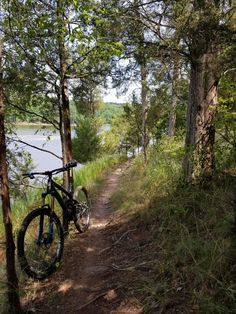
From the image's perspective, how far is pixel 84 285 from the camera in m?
3.59

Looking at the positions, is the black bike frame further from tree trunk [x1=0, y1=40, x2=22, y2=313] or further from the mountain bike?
tree trunk [x1=0, y1=40, x2=22, y2=313]

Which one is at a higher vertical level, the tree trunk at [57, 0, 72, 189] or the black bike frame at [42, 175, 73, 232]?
the tree trunk at [57, 0, 72, 189]

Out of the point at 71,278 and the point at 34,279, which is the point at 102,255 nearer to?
the point at 71,278

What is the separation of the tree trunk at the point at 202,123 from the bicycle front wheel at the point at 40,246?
218 centimetres

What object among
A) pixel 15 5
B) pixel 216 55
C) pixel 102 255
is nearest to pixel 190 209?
pixel 102 255

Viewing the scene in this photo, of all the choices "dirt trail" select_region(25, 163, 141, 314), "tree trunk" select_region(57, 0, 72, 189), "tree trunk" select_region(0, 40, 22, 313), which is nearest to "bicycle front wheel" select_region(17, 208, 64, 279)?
"dirt trail" select_region(25, 163, 141, 314)

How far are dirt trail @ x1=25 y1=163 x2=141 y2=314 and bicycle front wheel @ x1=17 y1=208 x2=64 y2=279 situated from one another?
0.44 feet

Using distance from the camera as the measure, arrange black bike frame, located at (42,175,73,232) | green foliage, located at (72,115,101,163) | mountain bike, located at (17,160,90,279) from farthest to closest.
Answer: green foliage, located at (72,115,101,163) < black bike frame, located at (42,175,73,232) < mountain bike, located at (17,160,90,279)

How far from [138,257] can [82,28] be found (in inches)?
122

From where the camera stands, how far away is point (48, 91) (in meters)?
5.37

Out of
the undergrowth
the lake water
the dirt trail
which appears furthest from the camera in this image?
the lake water

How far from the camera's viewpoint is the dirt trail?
310cm

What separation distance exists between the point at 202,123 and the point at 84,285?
2750mm

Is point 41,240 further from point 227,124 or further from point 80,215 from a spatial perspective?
point 227,124
